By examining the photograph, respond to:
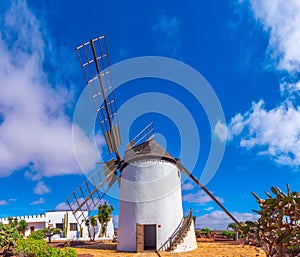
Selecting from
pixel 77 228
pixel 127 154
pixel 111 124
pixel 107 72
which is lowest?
pixel 77 228

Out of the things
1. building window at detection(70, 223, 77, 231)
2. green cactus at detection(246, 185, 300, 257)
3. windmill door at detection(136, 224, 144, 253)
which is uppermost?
green cactus at detection(246, 185, 300, 257)

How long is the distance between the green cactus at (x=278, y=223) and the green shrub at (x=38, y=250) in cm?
605

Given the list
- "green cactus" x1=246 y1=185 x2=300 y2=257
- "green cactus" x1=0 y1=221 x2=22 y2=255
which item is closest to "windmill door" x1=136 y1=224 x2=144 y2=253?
"green cactus" x1=0 y1=221 x2=22 y2=255

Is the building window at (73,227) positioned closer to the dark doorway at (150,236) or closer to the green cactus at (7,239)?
the dark doorway at (150,236)

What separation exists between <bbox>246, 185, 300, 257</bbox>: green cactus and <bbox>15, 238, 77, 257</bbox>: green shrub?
6.05m

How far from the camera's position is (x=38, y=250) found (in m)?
10.4

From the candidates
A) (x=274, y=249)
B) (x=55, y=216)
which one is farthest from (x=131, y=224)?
(x=55, y=216)

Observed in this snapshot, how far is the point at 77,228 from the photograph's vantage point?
3703cm

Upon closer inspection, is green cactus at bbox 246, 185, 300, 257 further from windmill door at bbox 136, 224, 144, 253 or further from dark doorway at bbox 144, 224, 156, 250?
dark doorway at bbox 144, 224, 156, 250

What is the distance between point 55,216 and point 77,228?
12.1ft

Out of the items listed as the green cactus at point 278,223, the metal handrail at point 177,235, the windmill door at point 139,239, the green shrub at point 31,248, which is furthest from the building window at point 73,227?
the green cactus at point 278,223

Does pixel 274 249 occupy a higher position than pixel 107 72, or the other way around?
pixel 107 72

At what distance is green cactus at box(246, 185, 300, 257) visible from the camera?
20.2 feet

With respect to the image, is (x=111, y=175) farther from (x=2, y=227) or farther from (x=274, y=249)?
(x=274, y=249)
